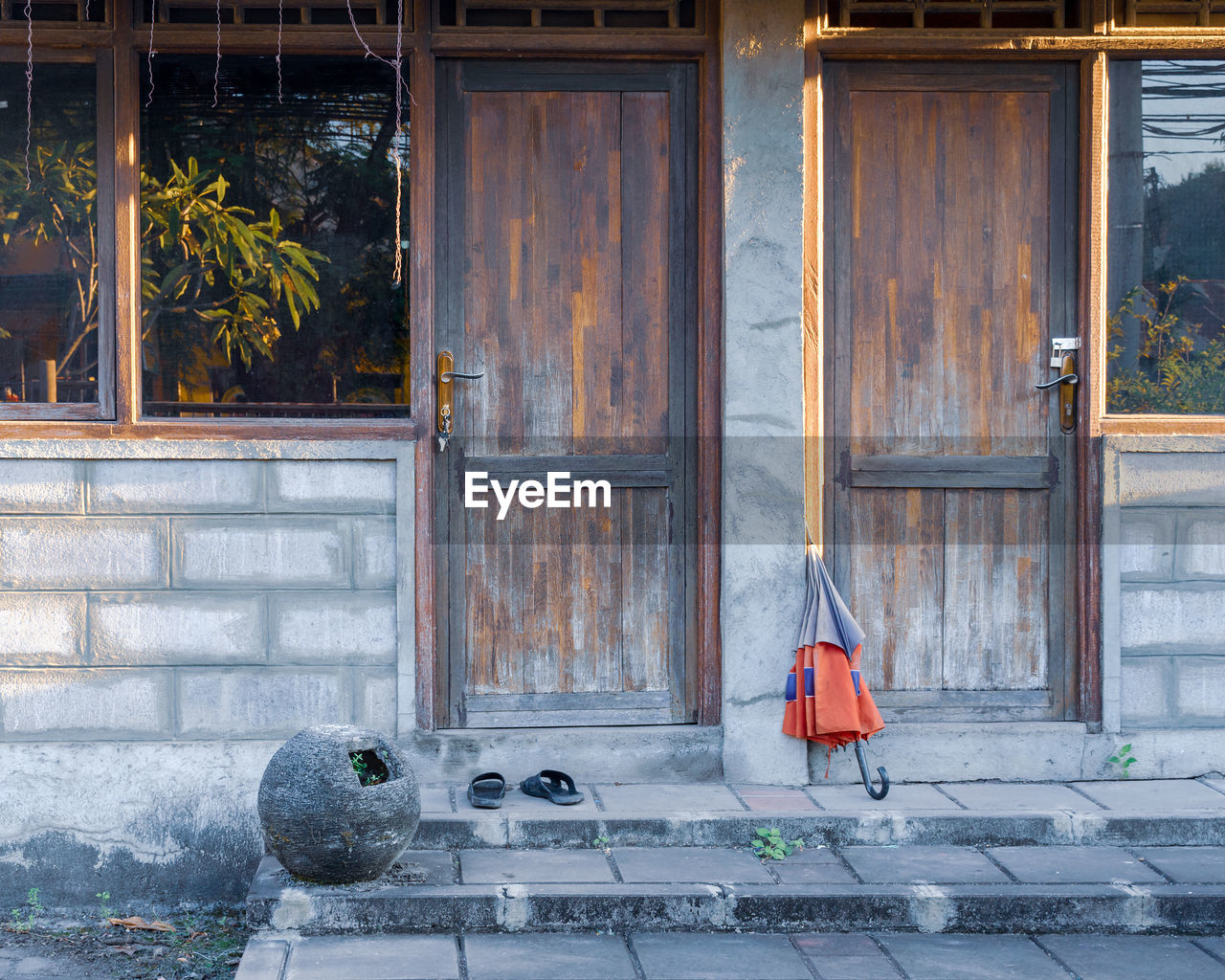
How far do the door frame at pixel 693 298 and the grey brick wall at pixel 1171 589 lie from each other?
177 cm

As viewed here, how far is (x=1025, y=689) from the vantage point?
5.01m

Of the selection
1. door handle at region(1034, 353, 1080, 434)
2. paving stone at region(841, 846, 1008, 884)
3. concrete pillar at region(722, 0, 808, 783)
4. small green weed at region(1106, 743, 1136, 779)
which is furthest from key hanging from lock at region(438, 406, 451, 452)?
small green weed at region(1106, 743, 1136, 779)

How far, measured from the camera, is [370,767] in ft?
13.0

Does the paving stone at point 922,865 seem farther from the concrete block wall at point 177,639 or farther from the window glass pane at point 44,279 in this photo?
the window glass pane at point 44,279

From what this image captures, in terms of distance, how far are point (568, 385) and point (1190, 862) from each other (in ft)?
9.91

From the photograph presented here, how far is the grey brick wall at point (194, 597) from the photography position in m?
4.66

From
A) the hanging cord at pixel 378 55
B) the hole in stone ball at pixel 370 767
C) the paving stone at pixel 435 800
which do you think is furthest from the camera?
the hanging cord at pixel 378 55

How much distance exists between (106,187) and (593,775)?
3.18m

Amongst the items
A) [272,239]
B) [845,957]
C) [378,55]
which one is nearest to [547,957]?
[845,957]

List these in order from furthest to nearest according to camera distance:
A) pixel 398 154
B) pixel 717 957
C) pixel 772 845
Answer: pixel 398 154
pixel 772 845
pixel 717 957

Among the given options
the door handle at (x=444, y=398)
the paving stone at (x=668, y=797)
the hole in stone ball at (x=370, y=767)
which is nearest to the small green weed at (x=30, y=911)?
the hole in stone ball at (x=370, y=767)

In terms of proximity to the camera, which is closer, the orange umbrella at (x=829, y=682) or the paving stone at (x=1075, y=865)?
the paving stone at (x=1075, y=865)

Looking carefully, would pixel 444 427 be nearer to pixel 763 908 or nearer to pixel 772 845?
pixel 772 845

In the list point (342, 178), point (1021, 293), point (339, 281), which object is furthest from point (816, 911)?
point (342, 178)
